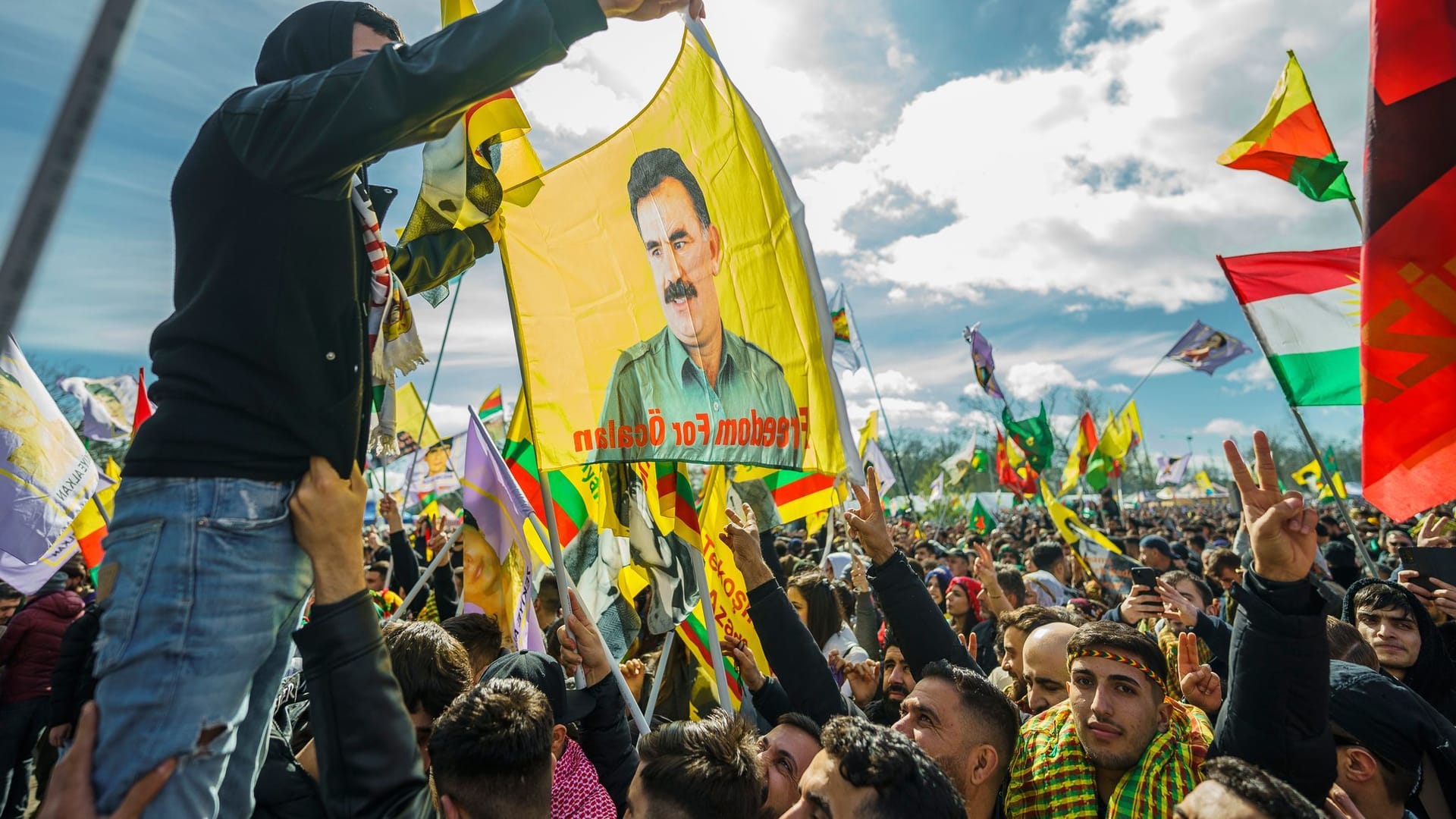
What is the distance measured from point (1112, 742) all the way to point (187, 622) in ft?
10.0

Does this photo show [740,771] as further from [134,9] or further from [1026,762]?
[134,9]

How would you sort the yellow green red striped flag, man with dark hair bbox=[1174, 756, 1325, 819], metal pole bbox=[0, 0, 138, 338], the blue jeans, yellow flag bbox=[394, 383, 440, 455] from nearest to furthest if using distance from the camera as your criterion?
1. metal pole bbox=[0, 0, 138, 338]
2. the blue jeans
3. man with dark hair bbox=[1174, 756, 1325, 819]
4. the yellow green red striped flag
5. yellow flag bbox=[394, 383, 440, 455]

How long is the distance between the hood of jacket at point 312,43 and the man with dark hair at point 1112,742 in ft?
10.7

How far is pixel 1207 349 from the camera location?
15102 millimetres

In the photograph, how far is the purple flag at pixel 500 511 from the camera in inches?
176

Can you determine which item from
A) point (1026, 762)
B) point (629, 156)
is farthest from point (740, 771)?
point (629, 156)

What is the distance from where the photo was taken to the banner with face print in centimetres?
362

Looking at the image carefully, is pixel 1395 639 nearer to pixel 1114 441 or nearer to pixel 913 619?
pixel 913 619

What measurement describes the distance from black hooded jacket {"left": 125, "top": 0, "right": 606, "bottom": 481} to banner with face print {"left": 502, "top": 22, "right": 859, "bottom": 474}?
201cm

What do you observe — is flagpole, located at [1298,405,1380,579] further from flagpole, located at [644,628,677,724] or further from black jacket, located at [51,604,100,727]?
black jacket, located at [51,604,100,727]

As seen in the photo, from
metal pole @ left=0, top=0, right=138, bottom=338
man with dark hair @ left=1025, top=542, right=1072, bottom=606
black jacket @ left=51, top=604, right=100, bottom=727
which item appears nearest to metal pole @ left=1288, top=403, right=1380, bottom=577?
man with dark hair @ left=1025, top=542, right=1072, bottom=606

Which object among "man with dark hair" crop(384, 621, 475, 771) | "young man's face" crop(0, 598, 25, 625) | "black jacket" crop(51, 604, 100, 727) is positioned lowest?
"man with dark hair" crop(384, 621, 475, 771)

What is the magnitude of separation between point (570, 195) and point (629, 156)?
0.33 metres

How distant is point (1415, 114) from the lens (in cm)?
321
